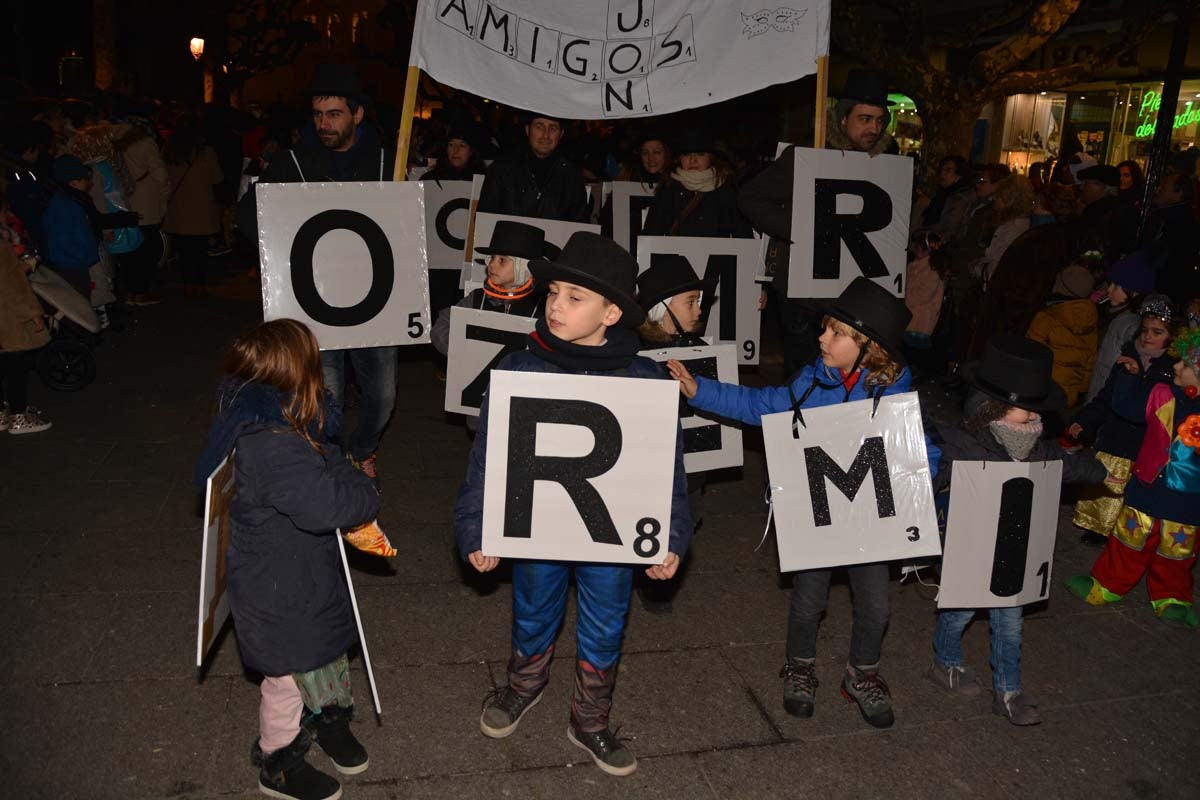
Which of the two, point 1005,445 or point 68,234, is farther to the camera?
point 68,234

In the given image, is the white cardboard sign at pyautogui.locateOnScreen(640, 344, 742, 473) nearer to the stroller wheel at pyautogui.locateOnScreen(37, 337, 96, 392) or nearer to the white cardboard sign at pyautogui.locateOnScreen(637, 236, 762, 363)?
the white cardboard sign at pyautogui.locateOnScreen(637, 236, 762, 363)

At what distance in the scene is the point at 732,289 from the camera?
561cm

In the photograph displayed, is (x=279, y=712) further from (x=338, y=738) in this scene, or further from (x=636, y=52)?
(x=636, y=52)

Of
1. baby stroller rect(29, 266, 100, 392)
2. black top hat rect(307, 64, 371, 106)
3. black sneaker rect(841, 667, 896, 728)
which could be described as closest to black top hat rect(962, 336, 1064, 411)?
black sneaker rect(841, 667, 896, 728)

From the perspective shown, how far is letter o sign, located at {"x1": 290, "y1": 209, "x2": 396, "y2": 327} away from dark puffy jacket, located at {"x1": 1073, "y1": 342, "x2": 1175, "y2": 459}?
3.83 m

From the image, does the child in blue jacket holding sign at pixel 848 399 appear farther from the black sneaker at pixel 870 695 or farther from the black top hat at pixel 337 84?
the black top hat at pixel 337 84

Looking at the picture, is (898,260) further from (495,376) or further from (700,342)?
(495,376)

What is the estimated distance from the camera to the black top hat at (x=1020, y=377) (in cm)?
370

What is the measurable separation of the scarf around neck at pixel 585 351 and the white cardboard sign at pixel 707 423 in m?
1.12

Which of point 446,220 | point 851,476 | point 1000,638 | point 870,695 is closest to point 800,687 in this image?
point 870,695

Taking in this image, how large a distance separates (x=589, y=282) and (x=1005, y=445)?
1.87 metres

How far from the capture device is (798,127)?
75.8 ft

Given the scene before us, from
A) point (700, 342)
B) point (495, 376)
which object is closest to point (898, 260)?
point (700, 342)

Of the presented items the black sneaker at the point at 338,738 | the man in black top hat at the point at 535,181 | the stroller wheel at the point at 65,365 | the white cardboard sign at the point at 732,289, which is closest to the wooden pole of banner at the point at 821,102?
the white cardboard sign at the point at 732,289
